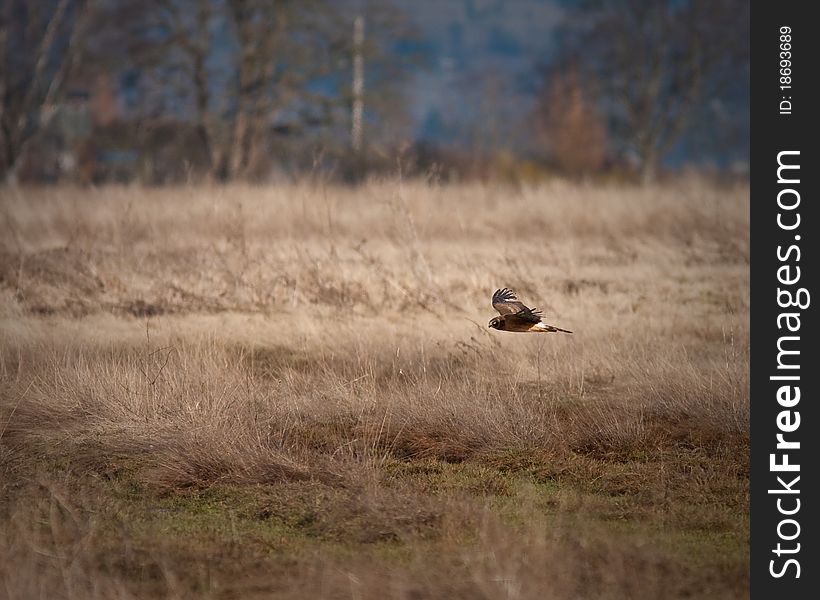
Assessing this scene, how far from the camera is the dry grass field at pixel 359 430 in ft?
16.0

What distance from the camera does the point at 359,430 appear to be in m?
6.73

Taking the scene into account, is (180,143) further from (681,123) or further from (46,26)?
(681,123)

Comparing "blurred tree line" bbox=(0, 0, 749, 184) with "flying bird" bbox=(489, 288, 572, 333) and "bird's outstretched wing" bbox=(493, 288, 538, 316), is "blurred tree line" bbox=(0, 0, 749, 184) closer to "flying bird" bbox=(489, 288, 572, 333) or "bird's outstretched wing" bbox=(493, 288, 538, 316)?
"bird's outstretched wing" bbox=(493, 288, 538, 316)

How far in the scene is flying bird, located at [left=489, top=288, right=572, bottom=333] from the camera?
6770 millimetres

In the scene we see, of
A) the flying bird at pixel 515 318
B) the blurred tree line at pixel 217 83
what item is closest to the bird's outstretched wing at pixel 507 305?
the flying bird at pixel 515 318

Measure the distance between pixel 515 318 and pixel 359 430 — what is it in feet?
3.86

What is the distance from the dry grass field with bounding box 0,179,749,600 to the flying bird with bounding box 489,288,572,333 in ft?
1.43

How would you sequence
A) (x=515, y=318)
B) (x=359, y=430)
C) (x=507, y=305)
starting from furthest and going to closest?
1. (x=507, y=305)
2. (x=515, y=318)
3. (x=359, y=430)

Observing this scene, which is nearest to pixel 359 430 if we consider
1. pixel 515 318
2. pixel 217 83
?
pixel 515 318

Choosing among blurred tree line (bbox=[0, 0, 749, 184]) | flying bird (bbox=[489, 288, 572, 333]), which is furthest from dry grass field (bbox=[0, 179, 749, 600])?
blurred tree line (bbox=[0, 0, 749, 184])

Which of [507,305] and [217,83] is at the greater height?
[217,83]

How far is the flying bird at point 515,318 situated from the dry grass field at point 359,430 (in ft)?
1.43

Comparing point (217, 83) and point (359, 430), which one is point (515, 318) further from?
point (217, 83)
